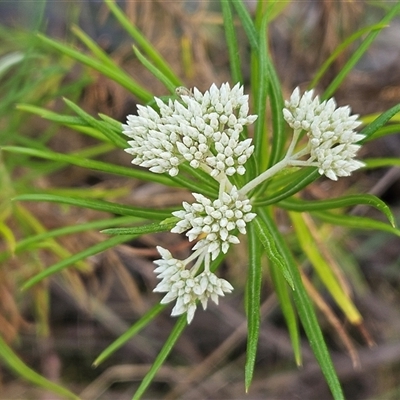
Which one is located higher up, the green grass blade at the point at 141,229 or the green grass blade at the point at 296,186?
the green grass blade at the point at 141,229

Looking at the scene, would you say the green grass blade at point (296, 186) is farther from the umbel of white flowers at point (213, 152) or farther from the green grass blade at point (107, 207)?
the green grass blade at point (107, 207)

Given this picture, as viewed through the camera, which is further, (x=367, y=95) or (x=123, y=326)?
(x=123, y=326)

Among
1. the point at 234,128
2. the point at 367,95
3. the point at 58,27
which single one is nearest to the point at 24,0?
the point at 58,27

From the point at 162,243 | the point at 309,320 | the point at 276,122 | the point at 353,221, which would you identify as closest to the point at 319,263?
the point at 353,221

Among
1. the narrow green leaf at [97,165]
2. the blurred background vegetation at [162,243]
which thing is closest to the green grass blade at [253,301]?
the narrow green leaf at [97,165]

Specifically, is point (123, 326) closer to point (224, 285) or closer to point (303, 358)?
point (303, 358)

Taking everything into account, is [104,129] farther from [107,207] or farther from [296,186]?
[296,186]

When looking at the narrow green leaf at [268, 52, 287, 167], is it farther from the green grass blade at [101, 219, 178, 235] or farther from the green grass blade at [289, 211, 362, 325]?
the green grass blade at [289, 211, 362, 325]

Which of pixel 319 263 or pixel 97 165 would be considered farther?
pixel 319 263
